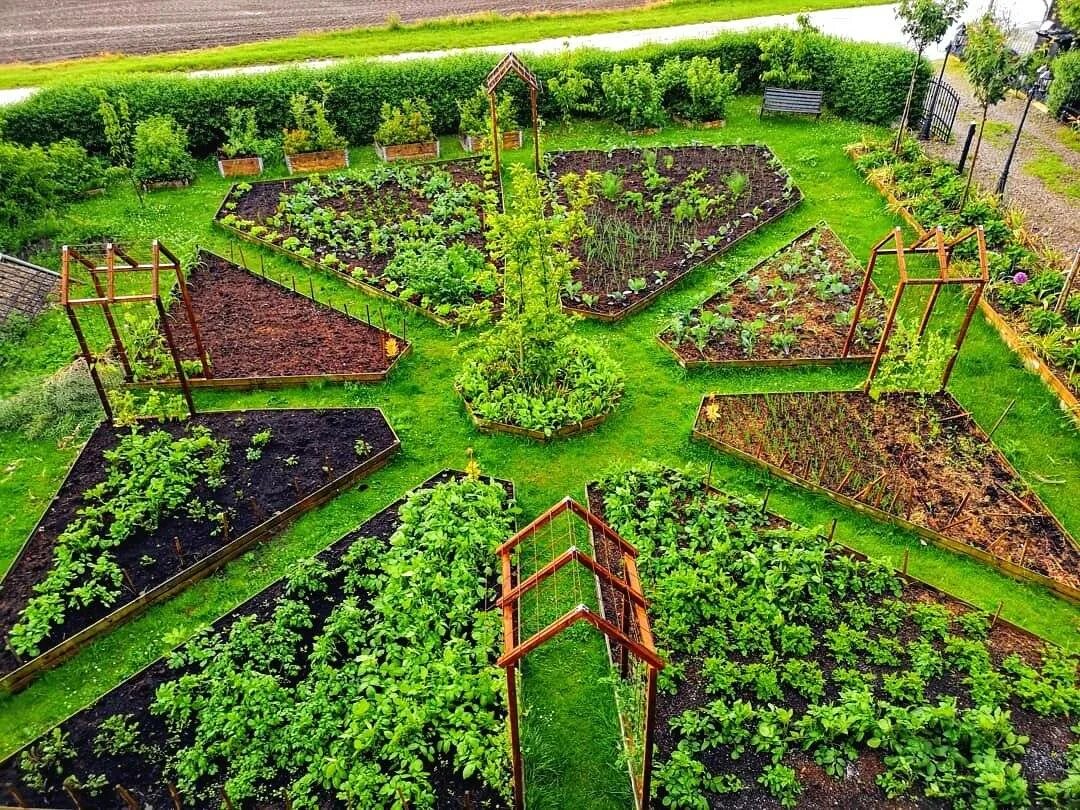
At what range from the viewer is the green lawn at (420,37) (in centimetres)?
2347

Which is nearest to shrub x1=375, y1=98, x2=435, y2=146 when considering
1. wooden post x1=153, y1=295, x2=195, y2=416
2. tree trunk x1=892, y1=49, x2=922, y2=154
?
wooden post x1=153, y1=295, x2=195, y2=416

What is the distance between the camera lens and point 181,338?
12766mm

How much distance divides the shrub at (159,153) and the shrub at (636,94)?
10.1m

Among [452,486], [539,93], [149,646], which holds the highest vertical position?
[539,93]

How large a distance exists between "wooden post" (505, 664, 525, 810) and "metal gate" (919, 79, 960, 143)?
57.0ft

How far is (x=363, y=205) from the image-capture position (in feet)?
54.2

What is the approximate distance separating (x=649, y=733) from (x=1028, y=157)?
673 inches

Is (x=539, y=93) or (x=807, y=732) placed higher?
(x=539, y=93)

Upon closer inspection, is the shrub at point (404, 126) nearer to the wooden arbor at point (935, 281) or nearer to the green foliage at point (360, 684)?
the wooden arbor at point (935, 281)

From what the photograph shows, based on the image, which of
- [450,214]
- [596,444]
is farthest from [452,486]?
[450,214]

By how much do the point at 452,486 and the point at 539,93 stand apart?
14.0m

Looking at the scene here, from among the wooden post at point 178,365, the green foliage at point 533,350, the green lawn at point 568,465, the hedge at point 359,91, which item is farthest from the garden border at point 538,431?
the hedge at point 359,91

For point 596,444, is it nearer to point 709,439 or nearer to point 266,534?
point 709,439

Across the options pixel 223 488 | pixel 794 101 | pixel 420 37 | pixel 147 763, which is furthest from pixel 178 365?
pixel 420 37
